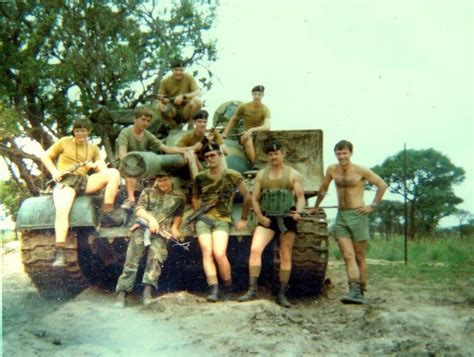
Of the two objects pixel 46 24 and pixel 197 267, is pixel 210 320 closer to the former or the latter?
pixel 197 267

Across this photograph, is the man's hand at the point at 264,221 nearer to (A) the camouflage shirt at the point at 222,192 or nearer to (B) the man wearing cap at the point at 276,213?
(B) the man wearing cap at the point at 276,213

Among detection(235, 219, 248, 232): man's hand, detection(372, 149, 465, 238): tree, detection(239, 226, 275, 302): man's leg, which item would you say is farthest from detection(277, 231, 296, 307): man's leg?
detection(372, 149, 465, 238): tree

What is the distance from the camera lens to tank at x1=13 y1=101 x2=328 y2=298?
21.1ft

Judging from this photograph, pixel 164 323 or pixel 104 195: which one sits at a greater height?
pixel 104 195

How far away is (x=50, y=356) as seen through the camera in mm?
4129

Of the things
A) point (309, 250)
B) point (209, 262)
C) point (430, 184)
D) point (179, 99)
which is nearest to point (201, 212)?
point (209, 262)

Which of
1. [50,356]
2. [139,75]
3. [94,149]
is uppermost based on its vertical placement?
[139,75]

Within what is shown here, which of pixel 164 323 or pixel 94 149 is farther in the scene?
pixel 94 149

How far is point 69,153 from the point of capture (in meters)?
6.57

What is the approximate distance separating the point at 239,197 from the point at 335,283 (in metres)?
2.29

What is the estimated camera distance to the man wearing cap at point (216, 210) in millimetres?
6223

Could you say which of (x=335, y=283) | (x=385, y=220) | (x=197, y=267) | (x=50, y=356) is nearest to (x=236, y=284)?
(x=197, y=267)

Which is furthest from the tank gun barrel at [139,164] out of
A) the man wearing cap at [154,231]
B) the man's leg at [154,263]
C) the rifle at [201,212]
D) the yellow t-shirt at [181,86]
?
the yellow t-shirt at [181,86]

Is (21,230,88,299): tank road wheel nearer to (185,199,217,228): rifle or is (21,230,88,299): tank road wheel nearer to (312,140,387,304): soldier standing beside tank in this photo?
(185,199,217,228): rifle
